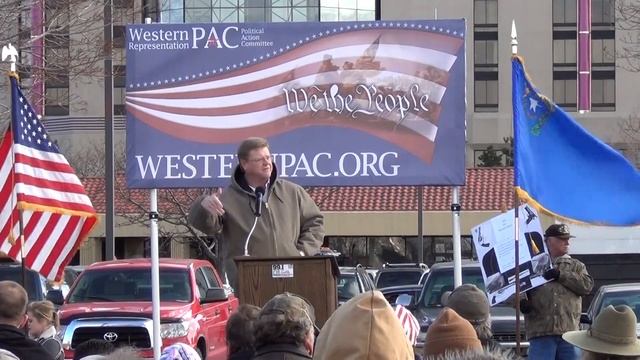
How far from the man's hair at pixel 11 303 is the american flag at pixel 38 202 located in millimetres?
3269

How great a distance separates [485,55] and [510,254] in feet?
184

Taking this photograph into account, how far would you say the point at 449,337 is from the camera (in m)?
5.32

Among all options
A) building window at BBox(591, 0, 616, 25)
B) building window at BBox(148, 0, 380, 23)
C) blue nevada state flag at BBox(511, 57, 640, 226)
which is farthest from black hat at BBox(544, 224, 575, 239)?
building window at BBox(591, 0, 616, 25)

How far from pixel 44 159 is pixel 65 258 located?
939 mm

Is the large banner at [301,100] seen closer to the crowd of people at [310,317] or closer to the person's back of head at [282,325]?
the crowd of people at [310,317]

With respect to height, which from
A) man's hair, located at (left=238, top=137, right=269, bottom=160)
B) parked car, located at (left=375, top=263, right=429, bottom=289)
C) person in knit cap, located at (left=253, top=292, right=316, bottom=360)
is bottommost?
parked car, located at (left=375, top=263, right=429, bottom=289)

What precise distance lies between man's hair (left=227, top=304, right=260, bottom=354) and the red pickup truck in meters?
6.97

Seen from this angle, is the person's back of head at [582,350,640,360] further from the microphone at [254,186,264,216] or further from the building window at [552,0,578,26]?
the building window at [552,0,578,26]

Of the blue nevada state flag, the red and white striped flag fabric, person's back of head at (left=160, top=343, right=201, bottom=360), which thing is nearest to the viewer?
person's back of head at (left=160, top=343, right=201, bottom=360)

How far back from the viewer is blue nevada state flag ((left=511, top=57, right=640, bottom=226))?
9156 millimetres

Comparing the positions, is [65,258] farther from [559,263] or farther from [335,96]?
[559,263]

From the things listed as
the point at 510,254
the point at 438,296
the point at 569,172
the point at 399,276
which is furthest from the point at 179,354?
the point at 399,276

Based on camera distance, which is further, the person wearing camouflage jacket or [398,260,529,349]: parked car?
[398,260,529,349]: parked car

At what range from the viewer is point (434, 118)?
9398mm
